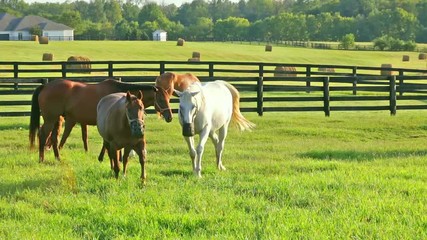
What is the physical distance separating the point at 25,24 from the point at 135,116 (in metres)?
102

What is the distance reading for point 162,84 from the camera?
40.9 ft

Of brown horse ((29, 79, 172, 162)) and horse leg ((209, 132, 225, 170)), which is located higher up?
brown horse ((29, 79, 172, 162))

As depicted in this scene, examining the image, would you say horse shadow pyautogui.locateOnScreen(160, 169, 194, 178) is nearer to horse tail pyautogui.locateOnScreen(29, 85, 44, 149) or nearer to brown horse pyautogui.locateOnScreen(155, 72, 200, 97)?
horse tail pyautogui.locateOnScreen(29, 85, 44, 149)

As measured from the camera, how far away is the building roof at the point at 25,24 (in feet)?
337

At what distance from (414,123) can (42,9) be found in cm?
16381

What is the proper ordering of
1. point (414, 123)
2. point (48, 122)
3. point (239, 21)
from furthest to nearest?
point (239, 21) < point (414, 123) < point (48, 122)

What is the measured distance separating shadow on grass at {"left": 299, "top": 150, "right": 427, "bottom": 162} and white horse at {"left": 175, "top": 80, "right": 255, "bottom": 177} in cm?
172

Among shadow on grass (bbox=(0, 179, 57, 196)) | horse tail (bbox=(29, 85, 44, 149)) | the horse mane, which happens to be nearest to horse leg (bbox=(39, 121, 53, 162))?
horse tail (bbox=(29, 85, 44, 149))

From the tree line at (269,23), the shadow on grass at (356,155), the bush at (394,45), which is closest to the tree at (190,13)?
the tree line at (269,23)

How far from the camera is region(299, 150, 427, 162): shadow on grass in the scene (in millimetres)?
10781

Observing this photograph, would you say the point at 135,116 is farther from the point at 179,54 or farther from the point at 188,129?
the point at 179,54

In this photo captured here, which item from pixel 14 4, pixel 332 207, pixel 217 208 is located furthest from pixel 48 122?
pixel 14 4

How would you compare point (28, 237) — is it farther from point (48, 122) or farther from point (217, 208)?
point (48, 122)

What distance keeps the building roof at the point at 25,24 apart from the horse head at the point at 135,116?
99.3 meters
